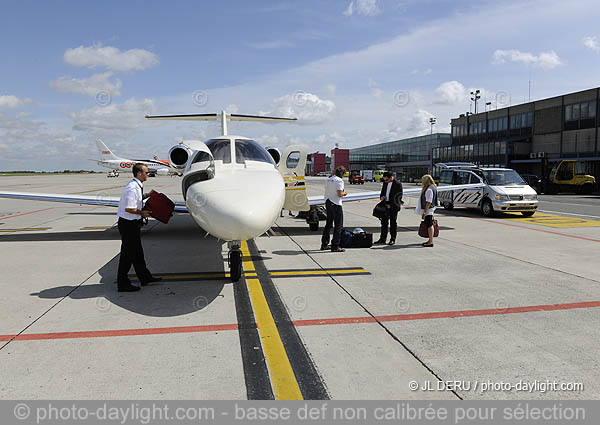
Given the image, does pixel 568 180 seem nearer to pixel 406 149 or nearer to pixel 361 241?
pixel 361 241

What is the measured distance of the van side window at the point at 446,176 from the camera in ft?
62.8

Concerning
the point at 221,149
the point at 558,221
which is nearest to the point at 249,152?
the point at 221,149

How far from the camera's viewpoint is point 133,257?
6.42 m

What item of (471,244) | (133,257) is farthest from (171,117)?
(471,244)

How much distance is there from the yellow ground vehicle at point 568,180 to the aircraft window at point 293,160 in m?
32.0

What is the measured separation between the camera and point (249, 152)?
825 cm

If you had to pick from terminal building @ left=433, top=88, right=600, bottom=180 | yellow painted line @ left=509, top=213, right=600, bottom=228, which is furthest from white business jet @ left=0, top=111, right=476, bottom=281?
terminal building @ left=433, top=88, right=600, bottom=180

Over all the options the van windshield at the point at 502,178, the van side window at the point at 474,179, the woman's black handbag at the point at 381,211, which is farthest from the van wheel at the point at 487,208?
the woman's black handbag at the point at 381,211

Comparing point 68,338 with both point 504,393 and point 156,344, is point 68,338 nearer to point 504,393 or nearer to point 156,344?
point 156,344

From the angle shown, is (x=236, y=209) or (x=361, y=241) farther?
(x=361, y=241)

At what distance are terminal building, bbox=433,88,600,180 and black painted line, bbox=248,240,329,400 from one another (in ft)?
124

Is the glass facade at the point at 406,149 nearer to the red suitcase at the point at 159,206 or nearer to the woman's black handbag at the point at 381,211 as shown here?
the woman's black handbag at the point at 381,211

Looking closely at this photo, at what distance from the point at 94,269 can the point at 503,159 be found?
55.0 metres

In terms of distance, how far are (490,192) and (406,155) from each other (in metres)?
79.5
